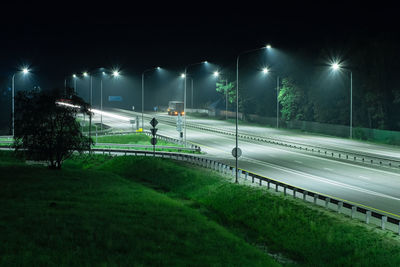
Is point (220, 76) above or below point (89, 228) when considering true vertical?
above

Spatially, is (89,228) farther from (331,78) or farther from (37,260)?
(331,78)

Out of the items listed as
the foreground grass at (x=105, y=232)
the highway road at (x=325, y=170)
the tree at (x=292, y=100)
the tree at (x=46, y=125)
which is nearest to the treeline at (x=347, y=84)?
the tree at (x=292, y=100)

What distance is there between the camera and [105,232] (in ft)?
67.2

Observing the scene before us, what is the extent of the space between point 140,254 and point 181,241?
2748 mm

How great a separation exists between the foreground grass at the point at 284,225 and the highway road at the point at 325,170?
144 inches

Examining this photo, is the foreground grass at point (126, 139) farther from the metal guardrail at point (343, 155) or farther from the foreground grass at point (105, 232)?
the foreground grass at point (105, 232)

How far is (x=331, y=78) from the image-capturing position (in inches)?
2965

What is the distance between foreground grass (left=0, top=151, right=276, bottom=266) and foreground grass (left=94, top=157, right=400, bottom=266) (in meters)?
2.04

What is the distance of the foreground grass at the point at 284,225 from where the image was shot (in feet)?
62.8

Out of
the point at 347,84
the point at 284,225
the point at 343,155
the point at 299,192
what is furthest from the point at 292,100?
the point at 284,225

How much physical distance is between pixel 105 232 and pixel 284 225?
8.80 m

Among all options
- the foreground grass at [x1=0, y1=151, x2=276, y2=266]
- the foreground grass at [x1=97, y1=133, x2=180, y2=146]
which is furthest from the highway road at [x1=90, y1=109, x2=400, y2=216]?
the foreground grass at [x1=0, y1=151, x2=276, y2=266]

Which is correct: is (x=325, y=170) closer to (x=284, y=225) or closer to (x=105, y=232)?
(x=284, y=225)

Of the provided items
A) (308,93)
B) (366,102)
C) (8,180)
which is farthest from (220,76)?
(8,180)
